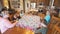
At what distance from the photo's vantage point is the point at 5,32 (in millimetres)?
1445

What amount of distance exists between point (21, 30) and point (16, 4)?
1645 mm

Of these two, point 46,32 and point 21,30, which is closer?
point 46,32

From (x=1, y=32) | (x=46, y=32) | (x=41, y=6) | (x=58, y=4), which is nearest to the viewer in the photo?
(x=46, y=32)

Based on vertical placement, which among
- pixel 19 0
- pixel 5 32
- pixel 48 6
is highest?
pixel 19 0

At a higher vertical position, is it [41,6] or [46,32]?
[41,6]

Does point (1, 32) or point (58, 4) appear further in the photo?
point (58, 4)

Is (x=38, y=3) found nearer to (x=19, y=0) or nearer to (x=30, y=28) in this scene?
(x=19, y=0)

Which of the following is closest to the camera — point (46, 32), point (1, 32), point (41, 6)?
point (46, 32)

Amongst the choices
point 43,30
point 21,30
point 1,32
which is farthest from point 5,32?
point 43,30

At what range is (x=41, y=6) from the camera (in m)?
2.89

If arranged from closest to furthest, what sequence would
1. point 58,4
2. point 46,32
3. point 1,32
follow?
1. point 46,32
2. point 1,32
3. point 58,4

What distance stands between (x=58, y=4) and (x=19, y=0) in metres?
1.27

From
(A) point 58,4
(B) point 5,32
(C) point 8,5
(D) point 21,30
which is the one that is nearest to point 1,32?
(B) point 5,32

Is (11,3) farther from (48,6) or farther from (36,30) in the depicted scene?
(36,30)
